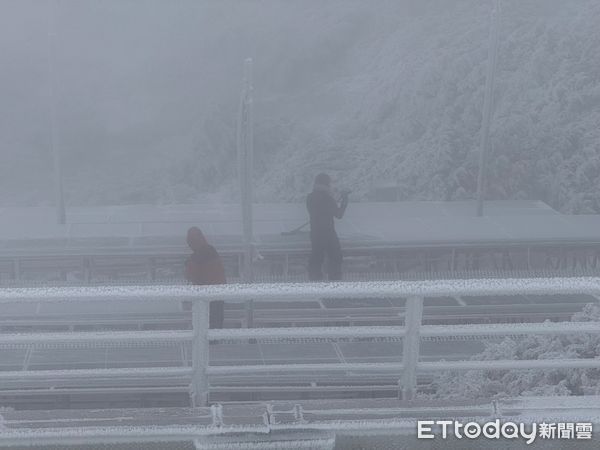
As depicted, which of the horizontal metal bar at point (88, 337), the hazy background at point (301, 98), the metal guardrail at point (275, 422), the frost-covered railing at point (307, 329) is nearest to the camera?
the metal guardrail at point (275, 422)

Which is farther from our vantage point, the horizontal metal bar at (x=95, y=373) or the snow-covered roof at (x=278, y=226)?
the snow-covered roof at (x=278, y=226)

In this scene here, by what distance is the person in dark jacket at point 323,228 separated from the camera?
7.69 metres

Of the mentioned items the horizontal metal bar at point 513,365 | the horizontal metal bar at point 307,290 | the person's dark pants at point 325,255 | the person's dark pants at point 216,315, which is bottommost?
the person's dark pants at point 216,315

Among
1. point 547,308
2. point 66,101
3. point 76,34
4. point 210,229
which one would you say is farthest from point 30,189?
point 547,308

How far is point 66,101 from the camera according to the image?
83.1 ft

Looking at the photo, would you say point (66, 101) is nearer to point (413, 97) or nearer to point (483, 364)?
point (413, 97)

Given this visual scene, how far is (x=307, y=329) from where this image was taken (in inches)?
127

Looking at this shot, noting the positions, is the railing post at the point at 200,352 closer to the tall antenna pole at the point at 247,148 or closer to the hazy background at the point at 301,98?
the tall antenna pole at the point at 247,148

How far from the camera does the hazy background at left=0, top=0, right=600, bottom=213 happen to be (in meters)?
17.8

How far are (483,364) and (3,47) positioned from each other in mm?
24777

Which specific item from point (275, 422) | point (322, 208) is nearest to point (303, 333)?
point (275, 422)

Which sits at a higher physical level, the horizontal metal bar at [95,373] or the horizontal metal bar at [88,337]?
the horizontal metal bar at [88,337]

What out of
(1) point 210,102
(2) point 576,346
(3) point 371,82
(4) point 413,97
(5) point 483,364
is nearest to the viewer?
(5) point 483,364

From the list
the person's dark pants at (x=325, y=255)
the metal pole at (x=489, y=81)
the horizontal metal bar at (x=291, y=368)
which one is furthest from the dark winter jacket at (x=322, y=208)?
the horizontal metal bar at (x=291, y=368)
